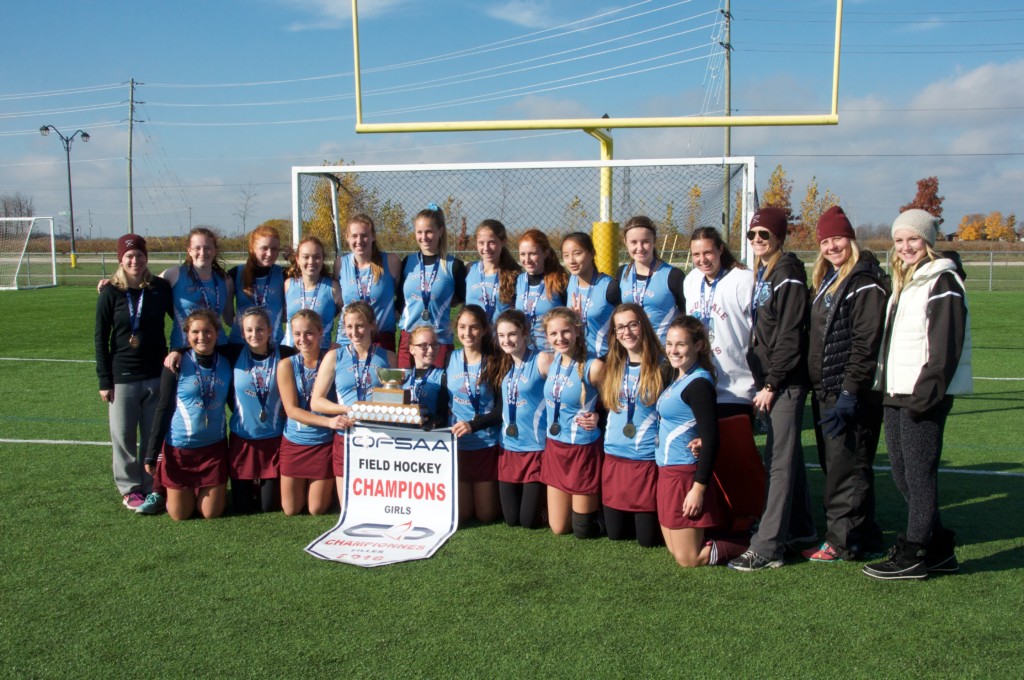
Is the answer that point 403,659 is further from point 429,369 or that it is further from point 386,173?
point 386,173

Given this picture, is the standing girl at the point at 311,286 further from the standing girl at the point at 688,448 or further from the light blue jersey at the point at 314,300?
the standing girl at the point at 688,448

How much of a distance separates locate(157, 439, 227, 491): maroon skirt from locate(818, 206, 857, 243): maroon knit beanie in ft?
12.4

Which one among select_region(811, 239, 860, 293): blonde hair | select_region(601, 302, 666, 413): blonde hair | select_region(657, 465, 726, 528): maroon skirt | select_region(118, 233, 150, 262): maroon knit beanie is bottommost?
select_region(657, 465, 726, 528): maroon skirt

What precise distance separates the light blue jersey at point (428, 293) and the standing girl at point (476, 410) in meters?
0.56

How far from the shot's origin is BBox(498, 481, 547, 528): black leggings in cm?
491

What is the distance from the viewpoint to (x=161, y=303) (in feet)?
17.7

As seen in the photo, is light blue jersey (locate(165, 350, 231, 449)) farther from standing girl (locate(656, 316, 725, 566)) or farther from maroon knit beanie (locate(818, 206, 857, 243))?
maroon knit beanie (locate(818, 206, 857, 243))

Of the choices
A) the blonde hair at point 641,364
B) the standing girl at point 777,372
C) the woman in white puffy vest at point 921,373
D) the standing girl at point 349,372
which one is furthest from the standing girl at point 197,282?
the woman in white puffy vest at point 921,373

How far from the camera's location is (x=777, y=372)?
409cm

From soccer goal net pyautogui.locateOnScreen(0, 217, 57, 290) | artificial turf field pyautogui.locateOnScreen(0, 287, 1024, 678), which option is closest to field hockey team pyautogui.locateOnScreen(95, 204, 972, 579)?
artificial turf field pyautogui.locateOnScreen(0, 287, 1024, 678)

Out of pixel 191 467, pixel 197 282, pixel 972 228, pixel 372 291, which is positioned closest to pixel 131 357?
pixel 197 282

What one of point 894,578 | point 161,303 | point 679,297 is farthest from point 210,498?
point 894,578

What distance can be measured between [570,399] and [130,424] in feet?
9.40

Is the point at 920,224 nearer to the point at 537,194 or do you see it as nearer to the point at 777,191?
the point at 537,194
